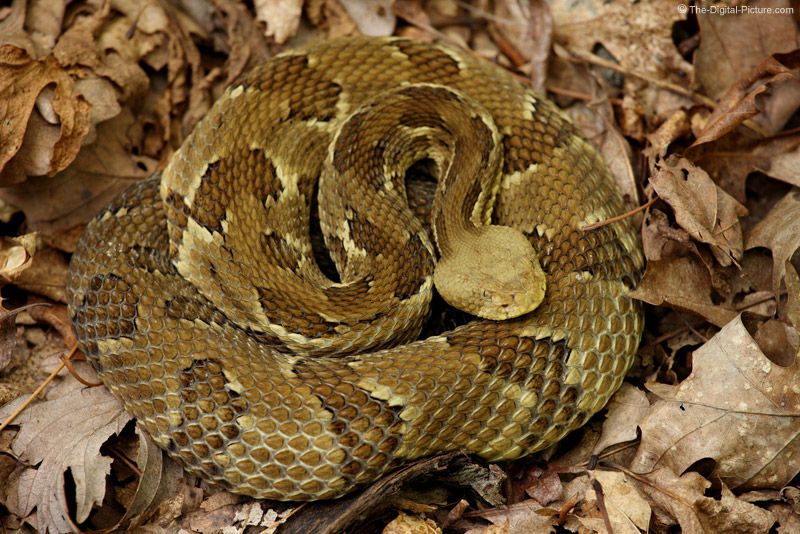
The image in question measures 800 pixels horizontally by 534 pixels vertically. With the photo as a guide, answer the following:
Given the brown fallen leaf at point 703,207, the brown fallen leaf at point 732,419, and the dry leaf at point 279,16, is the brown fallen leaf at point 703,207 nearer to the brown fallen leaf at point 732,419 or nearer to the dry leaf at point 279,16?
the brown fallen leaf at point 732,419

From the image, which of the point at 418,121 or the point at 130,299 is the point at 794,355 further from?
the point at 130,299

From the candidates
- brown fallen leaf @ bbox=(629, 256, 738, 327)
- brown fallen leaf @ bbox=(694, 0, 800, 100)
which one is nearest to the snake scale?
brown fallen leaf @ bbox=(629, 256, 738, 327)

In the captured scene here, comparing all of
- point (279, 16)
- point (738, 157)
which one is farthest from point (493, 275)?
point (279, 16)

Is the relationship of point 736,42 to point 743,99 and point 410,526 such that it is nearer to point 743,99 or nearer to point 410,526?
point 743,99

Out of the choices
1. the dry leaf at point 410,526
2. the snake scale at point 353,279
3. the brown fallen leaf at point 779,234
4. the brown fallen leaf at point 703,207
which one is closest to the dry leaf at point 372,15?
the snake scale at point 353,279

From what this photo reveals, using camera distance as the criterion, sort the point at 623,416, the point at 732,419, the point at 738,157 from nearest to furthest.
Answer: the point at 732,419
the point at 623,416
the point at 738,157

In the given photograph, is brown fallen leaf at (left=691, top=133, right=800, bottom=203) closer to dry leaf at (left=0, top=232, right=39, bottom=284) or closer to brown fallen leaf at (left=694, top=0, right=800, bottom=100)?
brown fallen leaf at (left=694, top=0, right=800, bottom=100)
